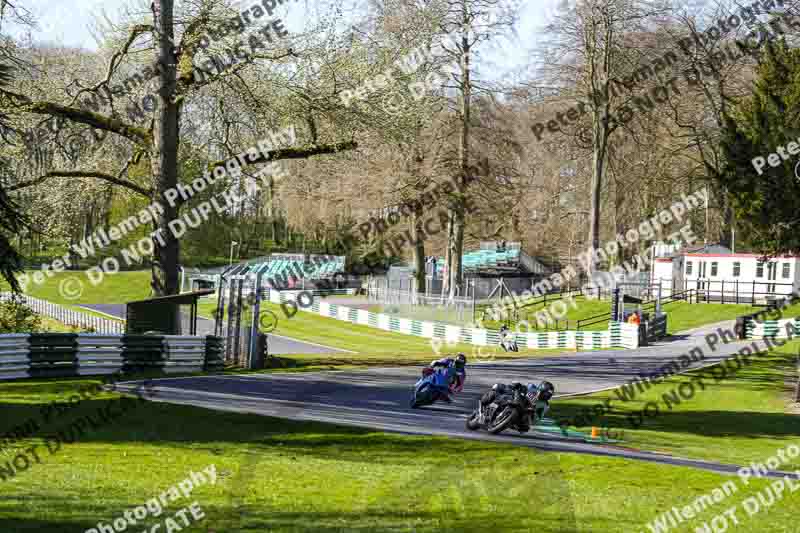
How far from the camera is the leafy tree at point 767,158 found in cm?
2648

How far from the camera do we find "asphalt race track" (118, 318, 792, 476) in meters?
14.2

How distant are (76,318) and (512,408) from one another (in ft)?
105

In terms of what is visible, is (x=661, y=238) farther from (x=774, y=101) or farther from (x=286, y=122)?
(x=286, y=122)

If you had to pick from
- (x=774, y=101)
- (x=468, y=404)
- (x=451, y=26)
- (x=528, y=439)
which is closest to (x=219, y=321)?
(x=468, y=404)

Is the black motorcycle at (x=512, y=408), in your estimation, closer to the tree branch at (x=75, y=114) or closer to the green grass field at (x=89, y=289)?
the tree branch at (x=75, y=114)

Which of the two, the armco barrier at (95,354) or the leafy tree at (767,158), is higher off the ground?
the leafy tree at (767,158)

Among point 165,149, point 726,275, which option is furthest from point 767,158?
point 726,275

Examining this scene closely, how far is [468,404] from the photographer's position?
750 inches

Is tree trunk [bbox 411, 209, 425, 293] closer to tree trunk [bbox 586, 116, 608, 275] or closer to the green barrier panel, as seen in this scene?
tree trunk [bbox 586, 116, 608, 275]

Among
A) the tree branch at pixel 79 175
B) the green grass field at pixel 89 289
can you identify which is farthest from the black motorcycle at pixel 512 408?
the green grass field at pixel 89 289

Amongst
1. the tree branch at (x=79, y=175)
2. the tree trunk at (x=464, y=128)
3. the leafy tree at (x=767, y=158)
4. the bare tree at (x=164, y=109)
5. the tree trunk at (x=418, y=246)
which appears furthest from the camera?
the tree trunk at (x=418, y=246)

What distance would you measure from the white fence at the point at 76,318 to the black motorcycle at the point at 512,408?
904 inches

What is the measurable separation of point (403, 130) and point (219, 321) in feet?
24.5

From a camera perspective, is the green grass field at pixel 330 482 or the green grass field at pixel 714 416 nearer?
the green grass field at pixel 330 482
